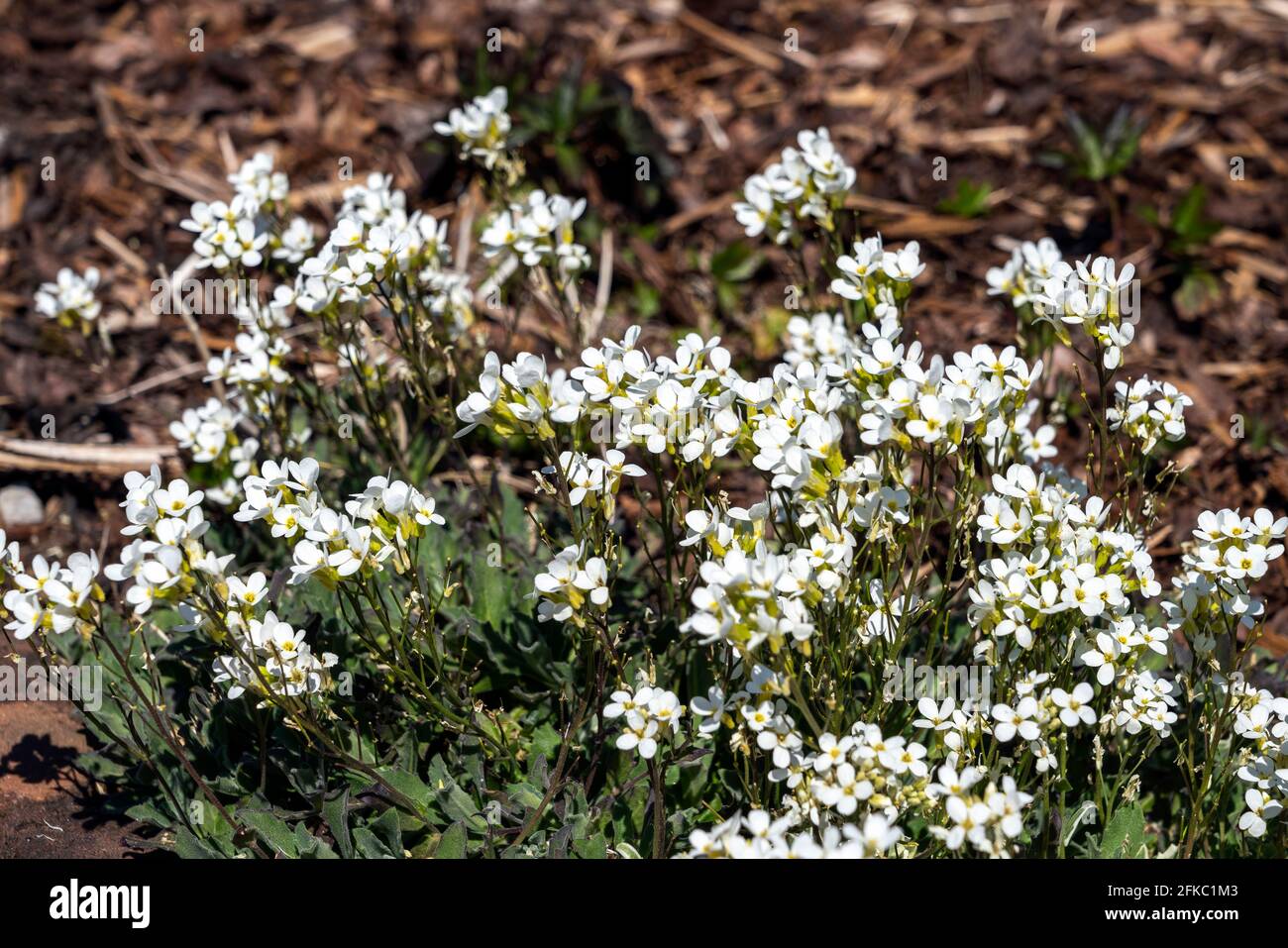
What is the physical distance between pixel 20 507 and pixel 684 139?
4.15 m

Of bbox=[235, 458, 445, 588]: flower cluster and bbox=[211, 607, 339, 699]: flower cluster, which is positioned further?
bbox=[211, 607, 339, 699]: flower cluster

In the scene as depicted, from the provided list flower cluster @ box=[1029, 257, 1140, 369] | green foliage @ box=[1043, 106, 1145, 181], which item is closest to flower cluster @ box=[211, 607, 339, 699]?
flower cluster @ box=[1029, 257, 1140, 369]

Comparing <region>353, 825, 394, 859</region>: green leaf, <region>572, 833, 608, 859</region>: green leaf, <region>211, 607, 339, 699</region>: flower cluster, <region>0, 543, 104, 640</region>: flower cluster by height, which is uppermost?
<region>0, 543, 104, 640</region>: flower cluster

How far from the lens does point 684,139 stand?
279 inches

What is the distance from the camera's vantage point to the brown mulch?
5910 mm

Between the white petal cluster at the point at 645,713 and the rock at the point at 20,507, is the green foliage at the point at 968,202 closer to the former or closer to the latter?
the white petal cluster at the point at 645,713

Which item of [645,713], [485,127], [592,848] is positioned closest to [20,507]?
[485,127]

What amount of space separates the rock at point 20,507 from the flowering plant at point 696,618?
1092mm

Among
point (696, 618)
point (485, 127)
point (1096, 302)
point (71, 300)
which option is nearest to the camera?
point (696, 618)

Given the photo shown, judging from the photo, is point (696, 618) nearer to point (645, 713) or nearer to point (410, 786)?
point (645, 713)

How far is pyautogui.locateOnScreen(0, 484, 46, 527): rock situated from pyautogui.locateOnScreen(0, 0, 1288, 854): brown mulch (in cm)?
6

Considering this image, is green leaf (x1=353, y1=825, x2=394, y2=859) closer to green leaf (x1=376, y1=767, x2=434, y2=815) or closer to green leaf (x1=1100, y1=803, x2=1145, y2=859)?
green leaf (x1=376, y1=767, x2=434, y2=815)

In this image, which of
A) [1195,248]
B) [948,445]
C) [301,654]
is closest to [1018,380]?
[948,445]
